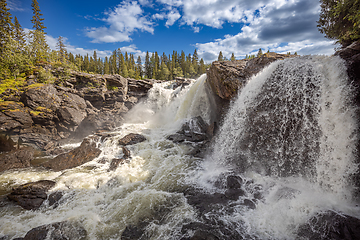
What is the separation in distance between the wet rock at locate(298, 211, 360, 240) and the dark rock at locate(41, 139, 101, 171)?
514 inches

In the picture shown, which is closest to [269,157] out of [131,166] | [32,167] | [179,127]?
[131,166]

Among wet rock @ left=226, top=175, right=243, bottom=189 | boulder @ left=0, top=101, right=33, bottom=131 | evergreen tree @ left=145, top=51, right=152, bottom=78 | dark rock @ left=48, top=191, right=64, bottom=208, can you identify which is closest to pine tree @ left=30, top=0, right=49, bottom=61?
boulder @ left=0, top=101, right=33, bottom=131

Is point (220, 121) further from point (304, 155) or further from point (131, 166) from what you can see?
point (131, 166)

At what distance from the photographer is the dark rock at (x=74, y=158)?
1045cm

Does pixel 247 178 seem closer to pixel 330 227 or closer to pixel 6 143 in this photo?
pixel 330 227

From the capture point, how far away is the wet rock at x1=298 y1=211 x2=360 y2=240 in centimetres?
432

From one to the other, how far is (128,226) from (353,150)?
9.41 m

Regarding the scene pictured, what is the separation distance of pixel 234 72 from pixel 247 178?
787 cm

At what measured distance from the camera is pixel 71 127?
1658cm

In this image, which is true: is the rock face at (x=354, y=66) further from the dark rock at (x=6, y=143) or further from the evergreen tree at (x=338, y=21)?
the dark rock at (x=6, y=143)

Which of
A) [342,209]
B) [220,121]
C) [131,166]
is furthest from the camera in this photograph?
[220,121]

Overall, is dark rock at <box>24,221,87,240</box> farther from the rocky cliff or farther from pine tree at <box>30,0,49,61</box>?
pine tree at <box>30,0,49,61</box>

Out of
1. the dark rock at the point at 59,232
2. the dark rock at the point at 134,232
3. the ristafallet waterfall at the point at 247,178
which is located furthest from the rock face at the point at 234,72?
the dark rock at the point at 59,232

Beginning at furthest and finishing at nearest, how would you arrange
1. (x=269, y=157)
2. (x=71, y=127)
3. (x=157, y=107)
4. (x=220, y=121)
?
(x=157, y=107)
(x=71, y=127)
(x=220, y=121)
(x=269, y=157)
